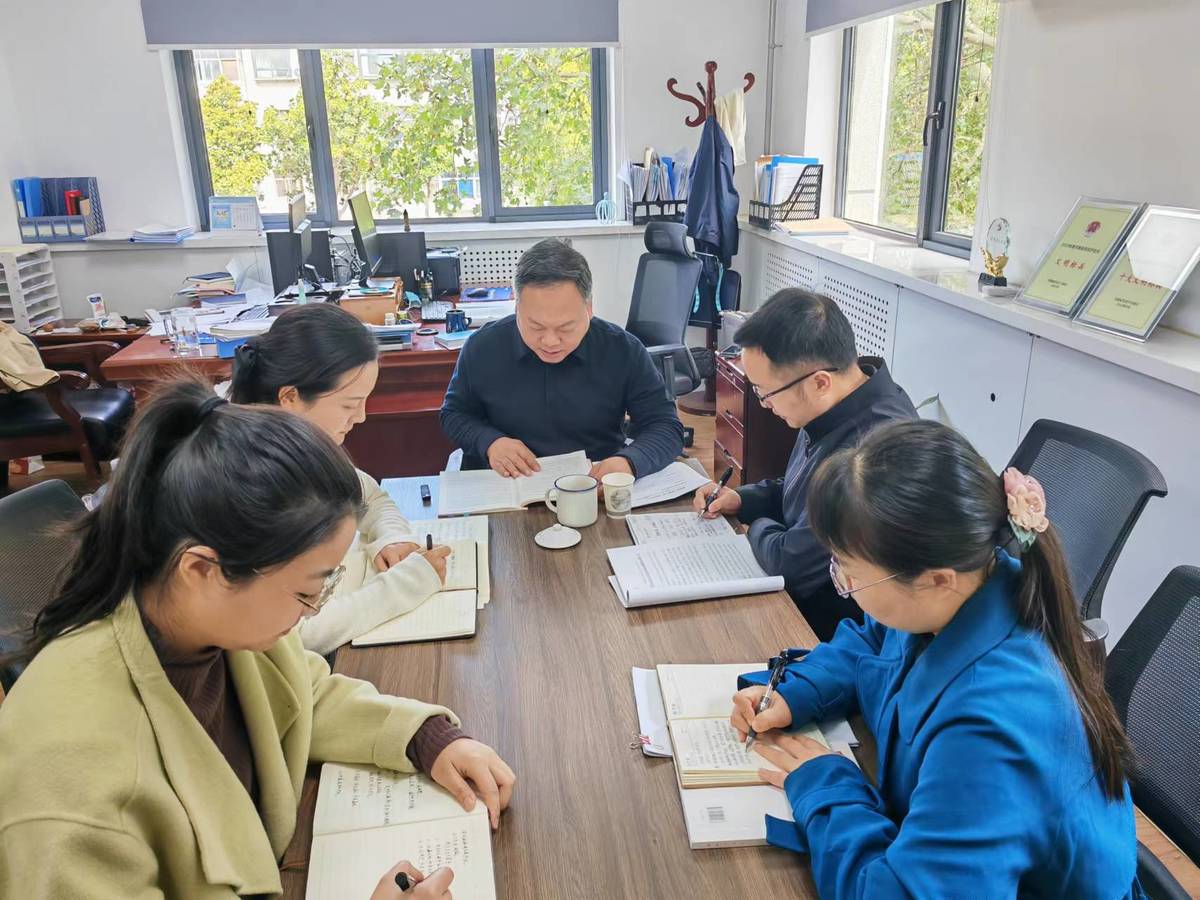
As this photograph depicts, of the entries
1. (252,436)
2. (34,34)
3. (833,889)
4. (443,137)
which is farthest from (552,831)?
(34,34)

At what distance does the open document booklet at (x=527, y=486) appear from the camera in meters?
1.91

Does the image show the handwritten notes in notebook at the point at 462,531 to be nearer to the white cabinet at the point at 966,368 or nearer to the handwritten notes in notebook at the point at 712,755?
the handwritten notes in notebook at the point at 712,755

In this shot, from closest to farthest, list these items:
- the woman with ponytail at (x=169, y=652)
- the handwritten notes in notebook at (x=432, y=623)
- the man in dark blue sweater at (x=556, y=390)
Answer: the woman with ponytail at (x=169, y=652)
the handwritten notes in notebook at (x=432, y=623)
the man in dark blue sweater at (x=556, y=390)

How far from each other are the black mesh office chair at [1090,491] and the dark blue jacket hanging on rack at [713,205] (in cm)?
294

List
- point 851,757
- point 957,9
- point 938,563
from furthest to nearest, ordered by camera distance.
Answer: point 957,9
point 851,757
point 938,563

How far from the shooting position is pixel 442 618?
4.69 ft

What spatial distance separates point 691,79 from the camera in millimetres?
4863

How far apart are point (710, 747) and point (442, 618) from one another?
0.53 meters

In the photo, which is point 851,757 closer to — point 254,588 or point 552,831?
point 552,831

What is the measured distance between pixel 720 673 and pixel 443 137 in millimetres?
4367

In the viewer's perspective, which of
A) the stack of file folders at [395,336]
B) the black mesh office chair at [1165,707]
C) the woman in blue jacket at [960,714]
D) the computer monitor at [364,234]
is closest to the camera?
the woman in blue jacket at [960,714]

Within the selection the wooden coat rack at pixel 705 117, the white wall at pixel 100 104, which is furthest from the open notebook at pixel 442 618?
the white wall at pixel 100 104

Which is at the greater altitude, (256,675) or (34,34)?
(34,34)

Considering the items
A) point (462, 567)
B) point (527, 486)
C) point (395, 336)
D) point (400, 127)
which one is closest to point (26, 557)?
point (462, 567)
